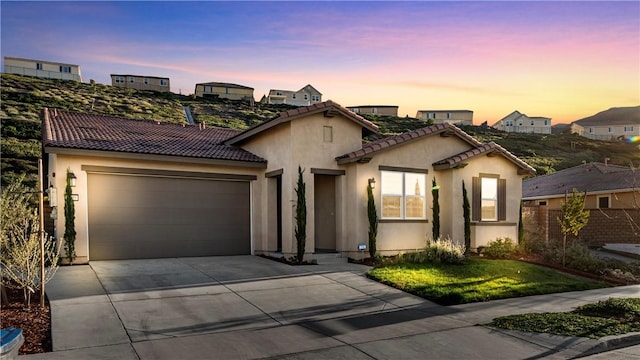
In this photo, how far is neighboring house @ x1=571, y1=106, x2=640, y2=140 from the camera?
81.1 meters

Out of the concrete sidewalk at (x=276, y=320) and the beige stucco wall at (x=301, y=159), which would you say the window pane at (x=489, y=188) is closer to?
the beige stucco wall at (x=301, y=159)

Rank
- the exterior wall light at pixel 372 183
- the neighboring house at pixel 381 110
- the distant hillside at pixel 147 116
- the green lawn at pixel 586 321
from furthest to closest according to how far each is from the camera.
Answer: the neighboring house at pixel 381 110, the distant hillside at pixel 147 116, the exterior wall light at pixel 372 183, the green lawn at pixel 586 321

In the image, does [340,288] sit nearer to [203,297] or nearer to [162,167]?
[203,297]

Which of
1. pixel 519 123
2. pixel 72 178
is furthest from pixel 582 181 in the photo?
pixel 519 123

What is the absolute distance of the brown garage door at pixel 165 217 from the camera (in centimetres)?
1366

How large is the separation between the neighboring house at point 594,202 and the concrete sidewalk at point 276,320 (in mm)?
9451

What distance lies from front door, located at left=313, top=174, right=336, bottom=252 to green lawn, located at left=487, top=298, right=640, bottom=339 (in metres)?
7.94

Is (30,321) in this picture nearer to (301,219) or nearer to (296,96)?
(301,219)

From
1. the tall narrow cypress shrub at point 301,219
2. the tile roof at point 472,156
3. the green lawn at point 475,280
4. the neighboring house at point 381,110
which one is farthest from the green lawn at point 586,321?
the neighboring house at point 381,110

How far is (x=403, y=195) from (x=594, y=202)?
15599 millimetres

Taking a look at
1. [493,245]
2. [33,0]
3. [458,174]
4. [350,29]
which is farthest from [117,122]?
[493,245]

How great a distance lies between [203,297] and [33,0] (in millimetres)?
7922

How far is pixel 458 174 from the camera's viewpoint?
53.7ft

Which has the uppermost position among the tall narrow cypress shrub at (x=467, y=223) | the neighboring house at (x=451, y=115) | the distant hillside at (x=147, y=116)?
the neighboring house at (x=451, y=115)
